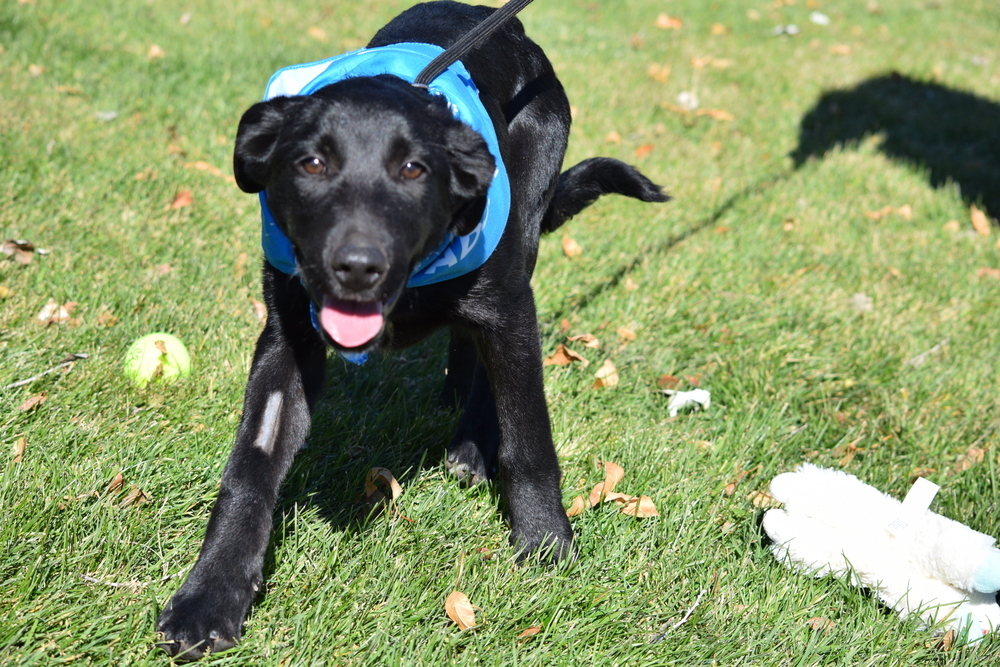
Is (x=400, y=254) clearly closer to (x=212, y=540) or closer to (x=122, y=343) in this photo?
(x=212, y=540)

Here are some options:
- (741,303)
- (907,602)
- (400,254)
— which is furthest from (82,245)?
(907,602)

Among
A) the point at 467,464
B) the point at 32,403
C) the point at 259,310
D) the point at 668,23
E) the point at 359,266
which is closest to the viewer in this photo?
the point at 359,266

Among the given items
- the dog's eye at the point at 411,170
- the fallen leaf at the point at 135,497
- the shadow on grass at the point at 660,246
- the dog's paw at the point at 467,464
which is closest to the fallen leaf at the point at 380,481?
the dog's paw at the point at 467,464

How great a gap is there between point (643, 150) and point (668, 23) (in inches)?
119

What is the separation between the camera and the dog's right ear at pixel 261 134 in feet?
7.32

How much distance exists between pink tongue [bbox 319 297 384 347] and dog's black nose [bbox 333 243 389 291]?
0.09 m

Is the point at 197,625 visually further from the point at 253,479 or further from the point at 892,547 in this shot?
the point at 892,547

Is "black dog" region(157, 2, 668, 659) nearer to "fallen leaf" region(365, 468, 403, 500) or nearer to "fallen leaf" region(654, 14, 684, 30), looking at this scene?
"fallen leaf" region(365, 468, 403, 500)

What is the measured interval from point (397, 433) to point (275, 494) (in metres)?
0.69

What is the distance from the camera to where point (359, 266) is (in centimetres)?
190

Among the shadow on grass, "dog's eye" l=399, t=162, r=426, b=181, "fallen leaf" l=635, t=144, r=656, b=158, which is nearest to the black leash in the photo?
"dog's eye" l=399, t=162, r=426, b=181

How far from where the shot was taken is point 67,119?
15.7ft

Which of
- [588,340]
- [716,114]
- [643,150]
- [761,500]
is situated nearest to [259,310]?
[588,340]

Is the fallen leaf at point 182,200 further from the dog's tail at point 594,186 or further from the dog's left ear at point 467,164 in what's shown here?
the dog's left ear at point 467,164
